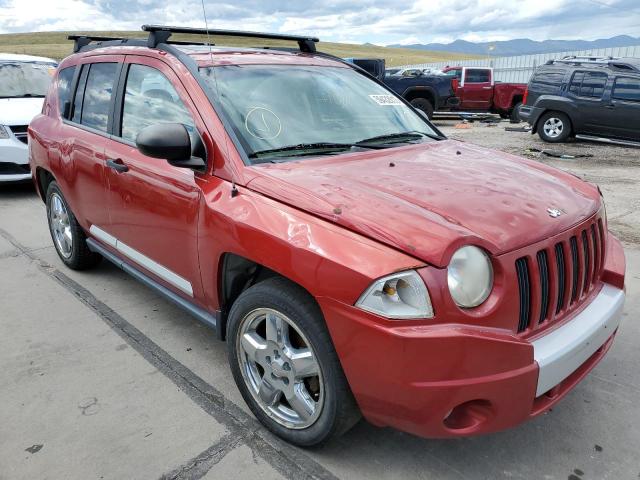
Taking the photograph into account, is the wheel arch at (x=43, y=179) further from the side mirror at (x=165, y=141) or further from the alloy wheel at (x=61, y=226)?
the side mirror at (x=165, y=141)

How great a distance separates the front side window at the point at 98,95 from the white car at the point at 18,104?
3.93 metres

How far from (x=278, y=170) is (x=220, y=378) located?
1.28 metres

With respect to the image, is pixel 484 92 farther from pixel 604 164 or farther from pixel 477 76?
pixel 604 164

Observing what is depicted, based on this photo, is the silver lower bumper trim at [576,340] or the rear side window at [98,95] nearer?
the silver lower bumper trim at [576,340]

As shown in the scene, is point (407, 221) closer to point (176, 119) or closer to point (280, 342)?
point (280, 342)

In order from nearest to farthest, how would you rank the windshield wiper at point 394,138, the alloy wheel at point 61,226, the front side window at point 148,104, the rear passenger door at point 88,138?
the front side window at point 148,104 → the windshield wiper at point 394,138 → the rear passenger door at point 88,138 → the alloy wheel at point 61,226

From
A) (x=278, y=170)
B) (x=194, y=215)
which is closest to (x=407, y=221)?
(x=278, y=170)

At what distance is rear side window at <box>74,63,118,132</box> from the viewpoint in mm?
3621

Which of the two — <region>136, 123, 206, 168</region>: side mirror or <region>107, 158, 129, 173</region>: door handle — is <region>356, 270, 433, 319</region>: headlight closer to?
<region>136, 123, 206, 168</region>: side mirror

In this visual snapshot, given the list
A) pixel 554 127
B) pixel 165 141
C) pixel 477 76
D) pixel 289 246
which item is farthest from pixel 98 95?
pixel 477 76

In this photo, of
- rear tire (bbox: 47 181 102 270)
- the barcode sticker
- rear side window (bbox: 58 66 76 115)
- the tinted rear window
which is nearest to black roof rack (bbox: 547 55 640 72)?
the tinted rear window

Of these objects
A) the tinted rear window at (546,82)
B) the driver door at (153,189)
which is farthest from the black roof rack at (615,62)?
the driver door at (153,189)

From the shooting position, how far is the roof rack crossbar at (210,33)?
321 cm

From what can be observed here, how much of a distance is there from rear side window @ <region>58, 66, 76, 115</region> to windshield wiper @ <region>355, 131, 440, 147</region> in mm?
2591
